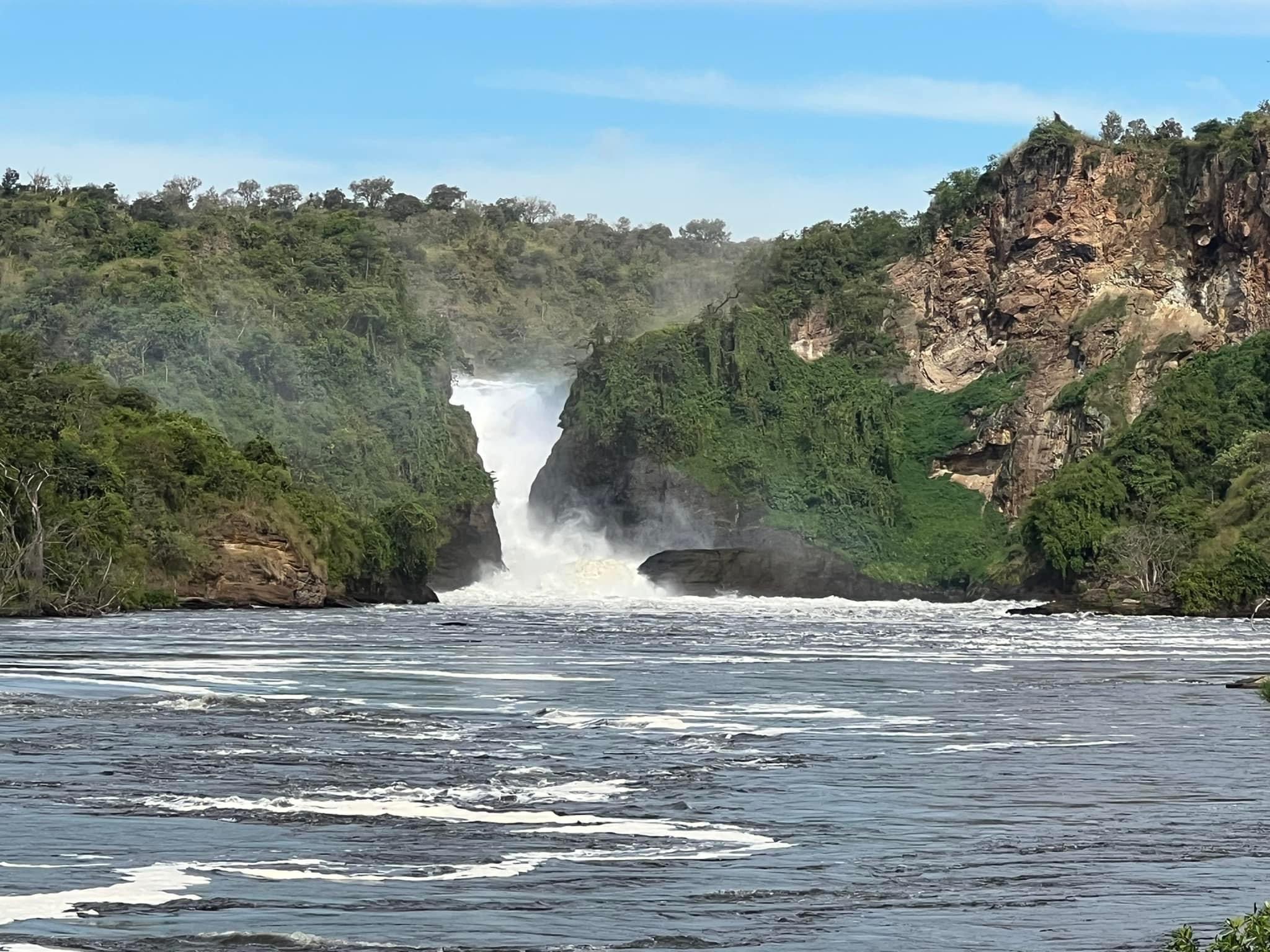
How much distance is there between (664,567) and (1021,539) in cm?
2750

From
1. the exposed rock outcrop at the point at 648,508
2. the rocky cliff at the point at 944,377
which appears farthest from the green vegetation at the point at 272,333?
the rocky cliff at the point at 944,377

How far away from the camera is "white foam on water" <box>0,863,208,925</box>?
17.0m

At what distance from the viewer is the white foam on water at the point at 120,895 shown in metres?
17.0

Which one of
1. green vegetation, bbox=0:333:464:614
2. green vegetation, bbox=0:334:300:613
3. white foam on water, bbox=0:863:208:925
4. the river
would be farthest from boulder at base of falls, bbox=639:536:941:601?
white foam on water, bbox=0:863:208:925

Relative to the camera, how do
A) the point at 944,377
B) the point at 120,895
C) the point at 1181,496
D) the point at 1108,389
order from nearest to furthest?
the point at 120,895, the point at 1181,496, the point at 1108,389, the point at 944,377

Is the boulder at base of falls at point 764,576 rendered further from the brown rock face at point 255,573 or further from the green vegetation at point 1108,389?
the brown rock face at point 255,573

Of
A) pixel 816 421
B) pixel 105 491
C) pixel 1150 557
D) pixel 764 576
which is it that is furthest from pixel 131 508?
pixel 816 421

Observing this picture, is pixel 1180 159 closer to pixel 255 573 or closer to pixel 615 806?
pixel 255 573

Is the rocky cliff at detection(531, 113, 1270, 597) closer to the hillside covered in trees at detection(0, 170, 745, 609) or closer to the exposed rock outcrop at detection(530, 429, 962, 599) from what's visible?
the exposed rock outcrop at detection(530, 429, 962, 599)

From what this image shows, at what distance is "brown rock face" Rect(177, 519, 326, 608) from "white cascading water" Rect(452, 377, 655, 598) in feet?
135

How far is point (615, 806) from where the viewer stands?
78.3 feet

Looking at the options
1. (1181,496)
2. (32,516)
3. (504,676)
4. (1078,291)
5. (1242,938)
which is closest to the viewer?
(1242,938)

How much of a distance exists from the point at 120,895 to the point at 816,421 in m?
159

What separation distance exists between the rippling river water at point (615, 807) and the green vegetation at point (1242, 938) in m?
3.07
